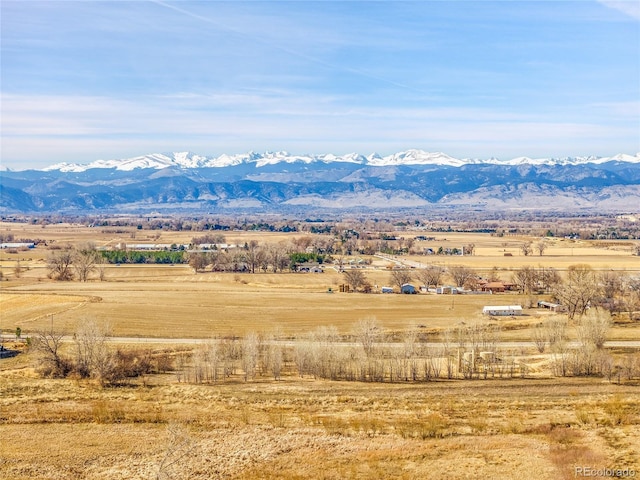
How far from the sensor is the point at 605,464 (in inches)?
1086

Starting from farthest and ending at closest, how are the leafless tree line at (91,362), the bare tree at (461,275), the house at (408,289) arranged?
the bare tree at (461,275), the house at (408,289), the leafless tree line at (91,362)

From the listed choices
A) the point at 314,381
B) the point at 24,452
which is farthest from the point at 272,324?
the point at 24,452

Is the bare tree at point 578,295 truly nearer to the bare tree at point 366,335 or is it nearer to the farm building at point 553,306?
the farm building at point 553,306

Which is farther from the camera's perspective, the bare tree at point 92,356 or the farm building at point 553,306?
the farm building at point 553,306

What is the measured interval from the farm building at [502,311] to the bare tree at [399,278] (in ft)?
67.5

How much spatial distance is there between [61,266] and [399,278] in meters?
54.3

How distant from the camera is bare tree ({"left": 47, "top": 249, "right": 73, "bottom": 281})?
10019cm

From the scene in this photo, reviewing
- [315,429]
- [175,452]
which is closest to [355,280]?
[315,429]

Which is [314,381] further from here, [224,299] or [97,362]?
[224,299]

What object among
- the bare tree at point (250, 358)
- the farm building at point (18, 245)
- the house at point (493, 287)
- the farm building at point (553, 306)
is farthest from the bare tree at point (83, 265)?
the farm building at point (553, 306)

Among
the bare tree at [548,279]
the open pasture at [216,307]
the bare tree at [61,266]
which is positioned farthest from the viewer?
the bare tree at [61,266]

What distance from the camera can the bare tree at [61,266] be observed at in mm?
100188

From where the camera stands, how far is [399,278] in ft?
308

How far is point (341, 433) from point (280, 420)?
3.74 meters
